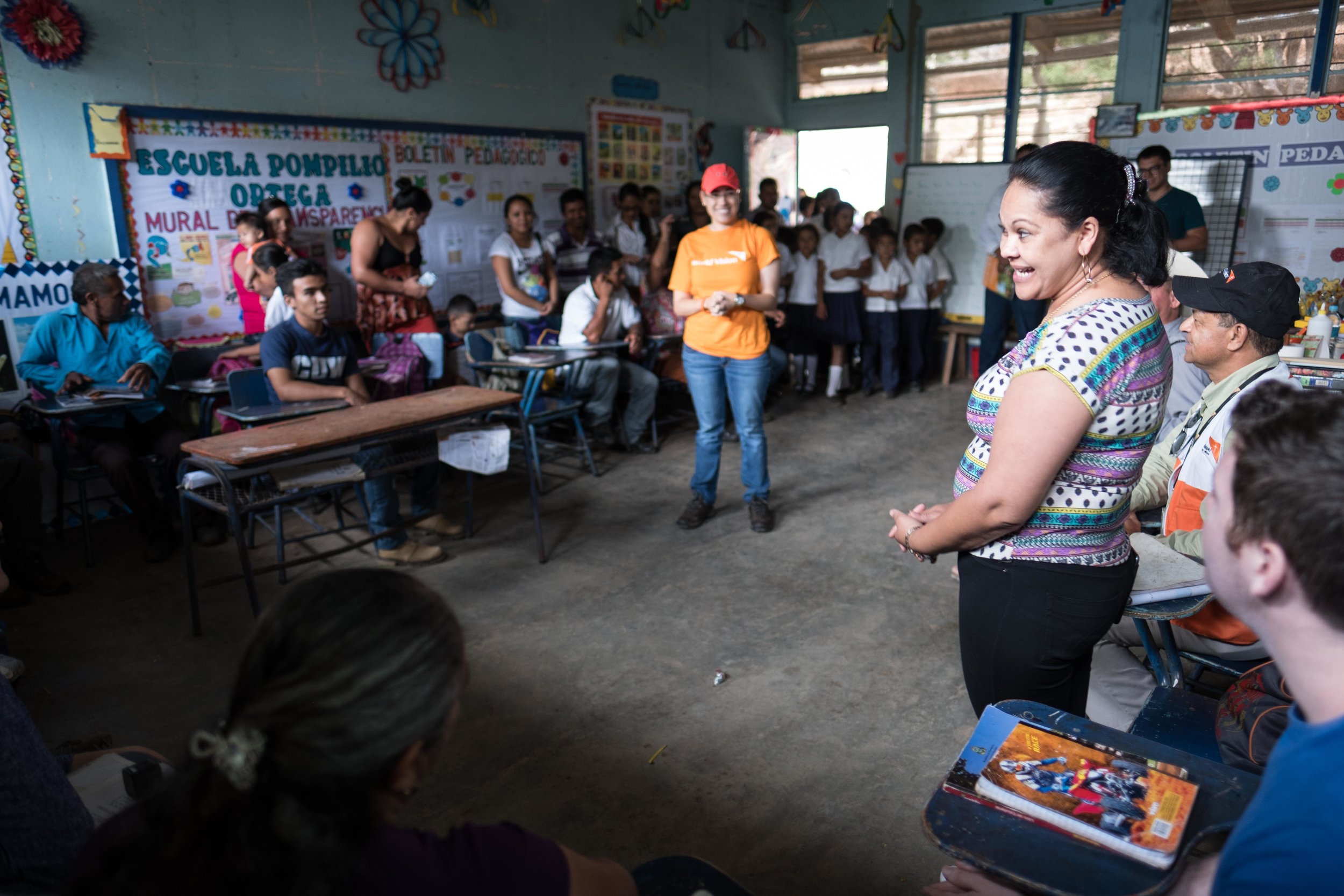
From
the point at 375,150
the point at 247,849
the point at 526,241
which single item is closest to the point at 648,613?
the point at 247,849

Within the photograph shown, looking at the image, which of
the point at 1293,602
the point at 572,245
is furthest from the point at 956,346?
the point at 1293,602

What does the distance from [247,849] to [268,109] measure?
5463 mm

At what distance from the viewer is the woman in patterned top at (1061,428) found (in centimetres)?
148

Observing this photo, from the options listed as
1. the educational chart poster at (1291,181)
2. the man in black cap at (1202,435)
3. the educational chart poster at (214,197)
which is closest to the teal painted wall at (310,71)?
the educational chart poster at (214,197)

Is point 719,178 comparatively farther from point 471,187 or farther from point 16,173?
point 16,173

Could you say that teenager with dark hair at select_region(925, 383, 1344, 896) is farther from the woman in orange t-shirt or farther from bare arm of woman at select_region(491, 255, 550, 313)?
bare arm of woman at select_region(491, 255, 550, 313)

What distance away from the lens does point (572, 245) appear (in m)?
6.71

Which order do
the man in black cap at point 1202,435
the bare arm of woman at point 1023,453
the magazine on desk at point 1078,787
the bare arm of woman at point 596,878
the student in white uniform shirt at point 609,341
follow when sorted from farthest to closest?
the student in white uniform shirt at point 609,341
the man in black cap at point 1202,435
the bare arm of woman at point 1023,453
the magazine on desk at point 1078,787
the bare arm of woman at point 596,878

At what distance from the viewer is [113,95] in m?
4.68

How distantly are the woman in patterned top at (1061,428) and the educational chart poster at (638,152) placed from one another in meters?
6.16

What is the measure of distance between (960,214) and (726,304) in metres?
5.18

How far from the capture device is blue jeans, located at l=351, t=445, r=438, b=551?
3791 millimetres

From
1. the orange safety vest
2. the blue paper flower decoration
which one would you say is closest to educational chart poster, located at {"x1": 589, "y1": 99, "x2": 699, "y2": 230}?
the blue paper flower decoration

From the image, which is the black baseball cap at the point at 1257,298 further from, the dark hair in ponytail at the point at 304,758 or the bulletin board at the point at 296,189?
the bulletin board at the point at 296,189
